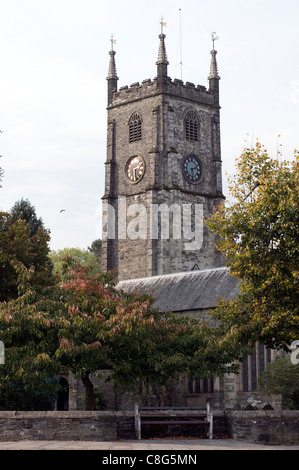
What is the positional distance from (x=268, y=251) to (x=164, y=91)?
43.7 meters

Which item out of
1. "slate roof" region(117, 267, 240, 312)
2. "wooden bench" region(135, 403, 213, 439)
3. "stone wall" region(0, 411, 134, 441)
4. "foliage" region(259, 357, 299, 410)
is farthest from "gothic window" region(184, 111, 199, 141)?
"stone wall" region(0, 411, 134, 441)

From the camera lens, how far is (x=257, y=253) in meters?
27.7

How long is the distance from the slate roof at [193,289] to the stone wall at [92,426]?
2048 centimetres

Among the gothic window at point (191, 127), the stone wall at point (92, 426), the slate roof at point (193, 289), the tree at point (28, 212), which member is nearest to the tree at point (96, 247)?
the gothic window at point (191, 127)

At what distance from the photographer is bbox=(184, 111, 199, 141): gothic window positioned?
70.8 m

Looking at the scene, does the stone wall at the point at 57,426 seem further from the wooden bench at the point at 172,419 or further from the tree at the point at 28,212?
the tree at the point at 28,212

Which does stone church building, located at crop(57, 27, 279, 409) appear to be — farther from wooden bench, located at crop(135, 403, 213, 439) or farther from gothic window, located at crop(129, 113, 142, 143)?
wooden bench, located at crop(135, 403, 213, 439)

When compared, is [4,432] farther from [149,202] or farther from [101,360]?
[149,202]

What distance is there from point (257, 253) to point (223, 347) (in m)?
3.66

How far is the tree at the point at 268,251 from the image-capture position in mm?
27078

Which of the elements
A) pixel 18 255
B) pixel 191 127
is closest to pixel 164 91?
pixel 191 127

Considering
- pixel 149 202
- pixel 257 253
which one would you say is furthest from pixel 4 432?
pixel 149 202

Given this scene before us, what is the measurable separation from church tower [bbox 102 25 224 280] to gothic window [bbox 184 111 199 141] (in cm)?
7

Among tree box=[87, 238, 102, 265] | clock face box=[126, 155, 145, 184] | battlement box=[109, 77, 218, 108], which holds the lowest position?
tree box=[87, 238, 102, 265]
